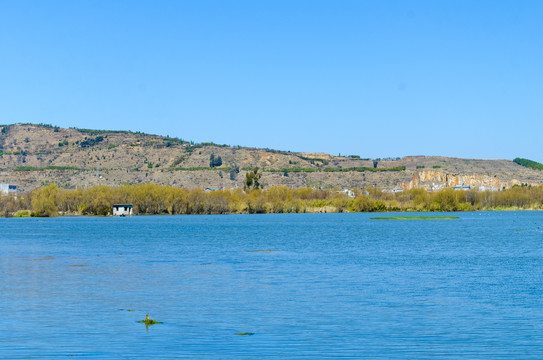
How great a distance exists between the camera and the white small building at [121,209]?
132875mm

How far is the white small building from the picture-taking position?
133 metres

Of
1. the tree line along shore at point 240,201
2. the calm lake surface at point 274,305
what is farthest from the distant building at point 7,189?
the calm lake surface at point 274,305

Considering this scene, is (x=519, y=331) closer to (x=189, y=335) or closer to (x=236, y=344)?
(x=236, y=344)

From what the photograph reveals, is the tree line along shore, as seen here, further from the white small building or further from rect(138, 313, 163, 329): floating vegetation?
rect(138, 313, 163, 329): floating vegetation

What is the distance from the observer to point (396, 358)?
1678 centimetres

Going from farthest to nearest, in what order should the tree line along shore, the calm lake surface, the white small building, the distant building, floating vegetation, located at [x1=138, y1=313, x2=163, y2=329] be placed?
1. the distant building
2. the tree line along shore
3. the white small building
4. floating vegetation, located at [x1=138, y1=313, x2=163, y2=329]
5. the calm lake surface

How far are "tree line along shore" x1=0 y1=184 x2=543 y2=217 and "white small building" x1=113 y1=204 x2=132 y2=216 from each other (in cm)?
102

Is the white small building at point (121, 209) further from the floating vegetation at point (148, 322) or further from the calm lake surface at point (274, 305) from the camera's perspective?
the floating vegetation at point (148, 322)

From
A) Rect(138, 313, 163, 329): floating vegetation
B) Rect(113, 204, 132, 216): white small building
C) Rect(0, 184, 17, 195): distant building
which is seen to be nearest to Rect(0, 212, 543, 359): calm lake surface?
Rect(138, 313, 163, 329): floating vegetation

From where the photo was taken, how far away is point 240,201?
145125 mm

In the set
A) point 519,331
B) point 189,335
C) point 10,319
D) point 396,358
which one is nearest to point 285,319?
point 189,335

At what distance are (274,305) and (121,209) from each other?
370 feet

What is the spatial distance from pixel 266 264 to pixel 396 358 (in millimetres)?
21978

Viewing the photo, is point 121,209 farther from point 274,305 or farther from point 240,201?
point 274,305
